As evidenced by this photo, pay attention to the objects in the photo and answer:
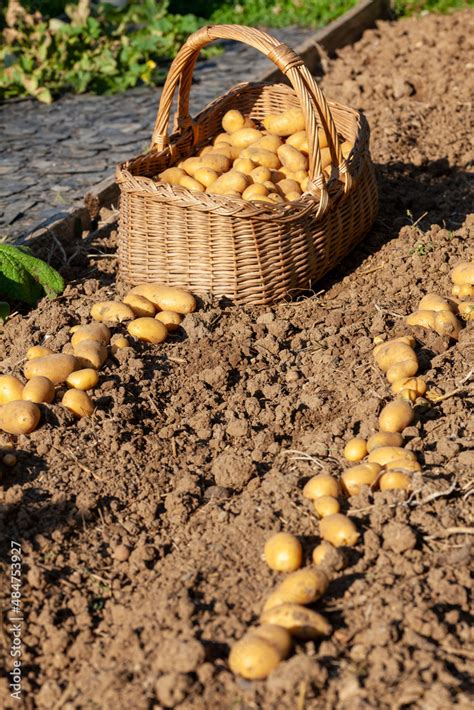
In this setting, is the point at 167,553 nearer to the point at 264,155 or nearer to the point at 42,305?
the point at 42,305

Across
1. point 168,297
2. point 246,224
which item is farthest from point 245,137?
point 168,297

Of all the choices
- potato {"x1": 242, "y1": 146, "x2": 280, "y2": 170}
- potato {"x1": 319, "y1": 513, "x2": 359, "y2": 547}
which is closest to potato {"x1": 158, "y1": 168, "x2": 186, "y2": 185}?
potato {"x1": 242, "y1": 146, "x2": 280, "y2": 170}

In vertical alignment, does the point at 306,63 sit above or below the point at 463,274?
below

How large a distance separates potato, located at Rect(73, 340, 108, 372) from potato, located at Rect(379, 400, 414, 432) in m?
1.18

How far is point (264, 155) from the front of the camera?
15.9ft

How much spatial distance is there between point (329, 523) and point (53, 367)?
4.48 ft

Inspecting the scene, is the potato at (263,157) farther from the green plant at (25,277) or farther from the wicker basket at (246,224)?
the green plant at (25,277)

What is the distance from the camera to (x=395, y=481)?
3074mm

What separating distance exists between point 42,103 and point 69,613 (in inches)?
214

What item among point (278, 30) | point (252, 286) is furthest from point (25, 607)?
point (278, 30)

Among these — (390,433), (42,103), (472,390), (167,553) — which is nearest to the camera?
(167,553)

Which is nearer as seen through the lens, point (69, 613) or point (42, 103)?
point (69, 613)

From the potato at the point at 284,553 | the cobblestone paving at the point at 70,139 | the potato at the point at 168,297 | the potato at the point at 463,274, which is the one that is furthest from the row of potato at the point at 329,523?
the cobblestone paving at the point at 70,139

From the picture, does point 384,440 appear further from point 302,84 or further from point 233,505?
point 302,84
